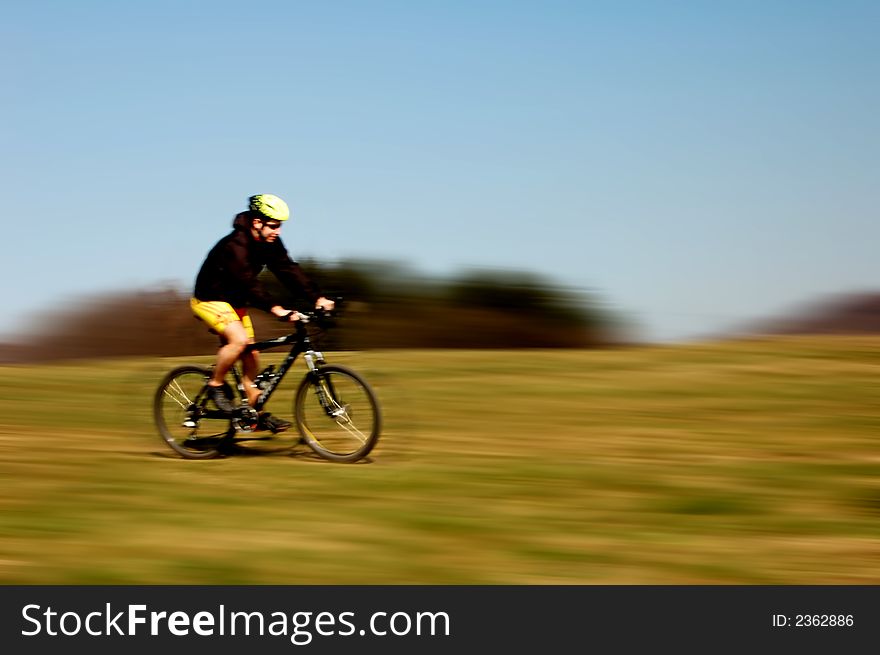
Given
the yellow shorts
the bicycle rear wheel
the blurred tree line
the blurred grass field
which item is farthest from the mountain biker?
the blurred tree line

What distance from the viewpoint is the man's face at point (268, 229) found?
982 cm

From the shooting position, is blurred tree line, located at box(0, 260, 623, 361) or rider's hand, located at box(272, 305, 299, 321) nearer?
rider's hand, located at box(272, 305, 299, 321)

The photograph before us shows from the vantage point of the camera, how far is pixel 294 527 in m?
7.63

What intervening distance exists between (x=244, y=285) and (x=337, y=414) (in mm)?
1215

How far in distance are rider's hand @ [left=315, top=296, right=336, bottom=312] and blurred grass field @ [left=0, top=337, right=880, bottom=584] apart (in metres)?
1.21

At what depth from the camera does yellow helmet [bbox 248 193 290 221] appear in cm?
970

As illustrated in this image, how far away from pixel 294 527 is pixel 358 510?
22.1 inches

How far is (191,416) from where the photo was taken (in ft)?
33.7

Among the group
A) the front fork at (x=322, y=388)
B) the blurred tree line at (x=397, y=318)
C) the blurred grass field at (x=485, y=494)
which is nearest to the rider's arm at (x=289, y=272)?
the front fork at (x=322, y=388)

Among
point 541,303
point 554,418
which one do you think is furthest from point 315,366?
point 541,303

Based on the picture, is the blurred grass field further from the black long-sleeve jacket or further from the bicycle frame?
the black long-sleeve jacket

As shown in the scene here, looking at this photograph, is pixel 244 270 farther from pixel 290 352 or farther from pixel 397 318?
pixel 397 318

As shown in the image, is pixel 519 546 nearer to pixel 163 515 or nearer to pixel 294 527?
pixel 294 527

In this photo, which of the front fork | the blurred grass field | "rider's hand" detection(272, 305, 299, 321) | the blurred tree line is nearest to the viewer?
the blurred grass field
